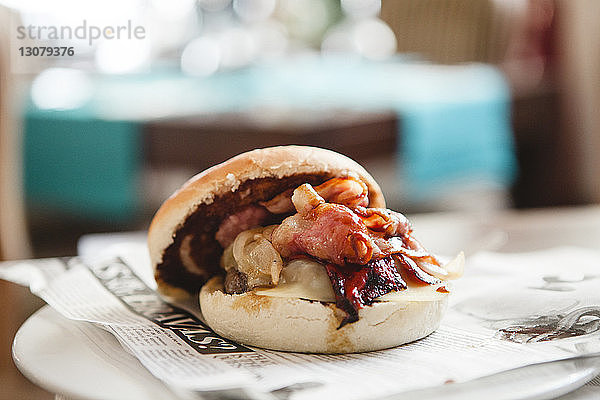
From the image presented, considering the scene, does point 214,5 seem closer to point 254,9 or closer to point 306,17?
point 254,9

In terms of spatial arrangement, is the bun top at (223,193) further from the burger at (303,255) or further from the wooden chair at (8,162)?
the wooden chair at (8,162)

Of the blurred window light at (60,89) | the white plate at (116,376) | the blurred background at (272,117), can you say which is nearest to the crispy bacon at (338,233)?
the white plate at (116,376)

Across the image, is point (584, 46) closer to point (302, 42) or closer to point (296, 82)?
point (296, 82)

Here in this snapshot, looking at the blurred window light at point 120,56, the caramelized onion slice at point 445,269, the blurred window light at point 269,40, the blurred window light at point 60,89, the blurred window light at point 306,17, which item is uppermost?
the blurred window light at point 306,17

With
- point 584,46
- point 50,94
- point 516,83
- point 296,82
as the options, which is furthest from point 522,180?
point 50,94

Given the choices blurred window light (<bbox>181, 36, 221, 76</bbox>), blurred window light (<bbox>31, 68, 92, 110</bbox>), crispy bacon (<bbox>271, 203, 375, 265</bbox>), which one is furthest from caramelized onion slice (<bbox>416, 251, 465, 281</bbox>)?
blurred window light (<bbox>181, 36, 221, 76</bbox>)

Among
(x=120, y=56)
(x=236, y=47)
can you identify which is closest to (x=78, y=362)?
(x=120, y=56)
